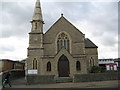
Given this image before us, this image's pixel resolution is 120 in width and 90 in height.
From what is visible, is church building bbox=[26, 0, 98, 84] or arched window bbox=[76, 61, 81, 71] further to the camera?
arched window bbox=[76, 61, 81, 71]

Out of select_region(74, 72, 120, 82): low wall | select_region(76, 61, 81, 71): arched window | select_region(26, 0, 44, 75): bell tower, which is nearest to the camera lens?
select_region(74, 72, 120, 82): low wall

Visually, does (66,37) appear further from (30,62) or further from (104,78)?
Answer: (104,78)

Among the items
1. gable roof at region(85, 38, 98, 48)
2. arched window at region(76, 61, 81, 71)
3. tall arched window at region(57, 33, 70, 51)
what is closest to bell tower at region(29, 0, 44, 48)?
tall arched window at region(57, 33, 70, 51)

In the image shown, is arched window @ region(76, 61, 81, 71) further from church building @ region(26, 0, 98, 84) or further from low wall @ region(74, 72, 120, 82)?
low wall @ region(74, 72, 120, 82)

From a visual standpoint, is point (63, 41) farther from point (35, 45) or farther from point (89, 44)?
point (89, 44)

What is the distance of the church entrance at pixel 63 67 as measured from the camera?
110ft

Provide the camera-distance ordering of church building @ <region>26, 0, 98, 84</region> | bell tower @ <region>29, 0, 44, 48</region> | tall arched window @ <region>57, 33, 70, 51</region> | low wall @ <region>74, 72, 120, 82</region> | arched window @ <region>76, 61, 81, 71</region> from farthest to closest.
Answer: tall arched window @ <region>57, 33, 70, 51</region>, bell tower @ <region>29, 0, 44, 48</region>, arched window @ <region>76, 61, 81, 71</region>, church building @ <region>26, 0, 98, 84</region>, low wall @ <region>74, 72, 120, 82</region>

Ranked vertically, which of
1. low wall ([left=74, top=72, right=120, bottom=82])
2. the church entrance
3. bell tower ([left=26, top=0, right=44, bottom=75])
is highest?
bell tower ([left=26, top=0, right=44, bottom=75])

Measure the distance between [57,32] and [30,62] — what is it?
8.35 metres

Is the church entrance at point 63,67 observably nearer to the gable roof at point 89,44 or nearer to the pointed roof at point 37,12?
the gable roof at point 89,44

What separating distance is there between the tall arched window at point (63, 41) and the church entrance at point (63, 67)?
124 inches

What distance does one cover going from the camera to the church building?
109ft

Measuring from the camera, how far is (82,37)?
35812 mm

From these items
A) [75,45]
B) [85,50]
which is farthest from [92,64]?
[75,45]
